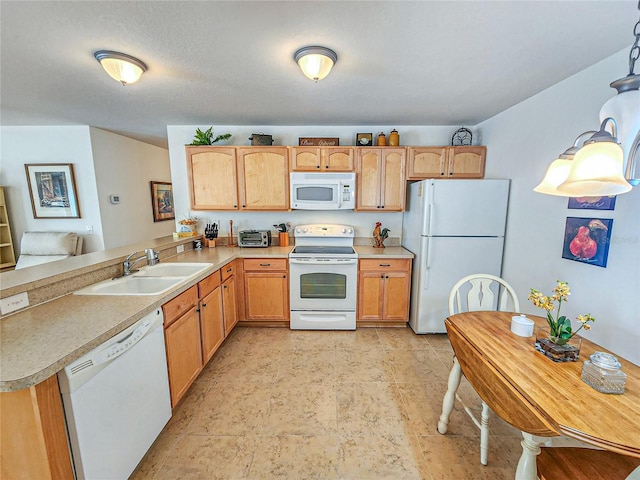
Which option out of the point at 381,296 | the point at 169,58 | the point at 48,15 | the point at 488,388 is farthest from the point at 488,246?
the point at 48,15

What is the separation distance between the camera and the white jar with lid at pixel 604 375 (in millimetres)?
1011

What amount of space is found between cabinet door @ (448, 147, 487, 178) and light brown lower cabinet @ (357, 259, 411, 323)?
4.20 feet

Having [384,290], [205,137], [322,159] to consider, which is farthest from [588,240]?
[205,137]

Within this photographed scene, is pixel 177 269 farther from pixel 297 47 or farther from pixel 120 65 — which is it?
pixel 297 47

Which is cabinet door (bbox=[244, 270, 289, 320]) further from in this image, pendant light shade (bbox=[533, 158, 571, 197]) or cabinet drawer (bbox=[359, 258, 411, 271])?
pendant light shade (bbox=[533, 158, 571, 197])

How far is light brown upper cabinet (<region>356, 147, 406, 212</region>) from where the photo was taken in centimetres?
314

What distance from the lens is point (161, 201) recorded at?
5.16 m

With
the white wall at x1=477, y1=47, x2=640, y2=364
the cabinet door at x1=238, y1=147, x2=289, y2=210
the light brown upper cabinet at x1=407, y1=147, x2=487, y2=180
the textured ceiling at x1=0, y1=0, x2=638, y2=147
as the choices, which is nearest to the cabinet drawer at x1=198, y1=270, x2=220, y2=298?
the cabinet door at x1=238, y1=147, x2=289, y2=210

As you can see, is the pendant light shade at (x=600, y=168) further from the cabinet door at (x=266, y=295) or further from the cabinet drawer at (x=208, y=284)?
the cabinet door at (x=266, y=295)

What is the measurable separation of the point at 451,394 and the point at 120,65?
Result: 3.12 m

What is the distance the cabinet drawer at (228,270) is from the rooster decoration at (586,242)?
3001 mm

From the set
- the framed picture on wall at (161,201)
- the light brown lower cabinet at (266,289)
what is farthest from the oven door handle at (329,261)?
the framed picture on wall at (161,201)

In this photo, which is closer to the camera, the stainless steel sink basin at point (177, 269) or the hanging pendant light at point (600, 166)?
the hanging pendant light at point (600, 166)

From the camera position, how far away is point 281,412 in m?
1.89
